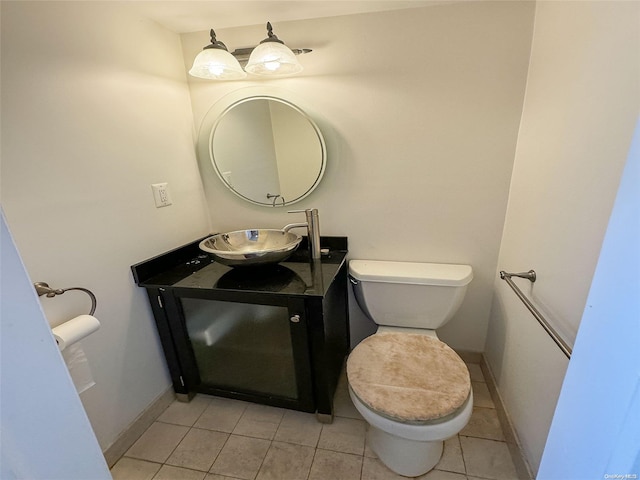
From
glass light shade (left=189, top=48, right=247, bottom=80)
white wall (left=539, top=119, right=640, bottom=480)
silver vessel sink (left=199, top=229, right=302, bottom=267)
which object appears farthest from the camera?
silver vessel sink (left=199, top=229, right=302, bottom=267)

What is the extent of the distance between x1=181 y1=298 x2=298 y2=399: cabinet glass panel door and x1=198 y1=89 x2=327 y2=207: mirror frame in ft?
2.02

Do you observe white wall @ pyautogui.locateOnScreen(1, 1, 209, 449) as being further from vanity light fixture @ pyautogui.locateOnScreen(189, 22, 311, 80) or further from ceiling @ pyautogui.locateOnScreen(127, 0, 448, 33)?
vanity light fixture @ pyautogui.locateOnScreen(189, 22, 311, 80)

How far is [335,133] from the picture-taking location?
1.44 metres

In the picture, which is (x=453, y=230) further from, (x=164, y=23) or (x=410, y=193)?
(x=164, y=23)

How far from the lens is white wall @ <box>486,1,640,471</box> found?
0.70 metres

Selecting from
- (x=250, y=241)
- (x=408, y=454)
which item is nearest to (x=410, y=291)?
(x=408, y=454)

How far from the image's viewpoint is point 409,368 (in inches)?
43.8

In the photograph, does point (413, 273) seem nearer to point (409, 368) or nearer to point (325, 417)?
point (409, 368)

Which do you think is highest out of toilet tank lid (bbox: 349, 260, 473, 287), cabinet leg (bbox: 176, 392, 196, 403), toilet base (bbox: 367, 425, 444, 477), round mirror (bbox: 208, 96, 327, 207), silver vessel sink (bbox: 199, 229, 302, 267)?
round mirror (bbox: 208, 96, 327, 207)

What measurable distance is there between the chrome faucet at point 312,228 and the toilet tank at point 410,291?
208mm

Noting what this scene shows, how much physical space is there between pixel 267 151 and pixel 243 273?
2.17ft

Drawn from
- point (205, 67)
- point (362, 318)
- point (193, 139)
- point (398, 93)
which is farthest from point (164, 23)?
point (362, 318)

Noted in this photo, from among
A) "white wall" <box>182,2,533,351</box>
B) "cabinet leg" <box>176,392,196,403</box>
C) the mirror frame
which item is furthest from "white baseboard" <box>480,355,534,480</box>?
"cabinet leg" <box>176,392,196,403</box>

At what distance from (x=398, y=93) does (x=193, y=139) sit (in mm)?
1104
